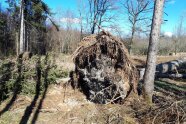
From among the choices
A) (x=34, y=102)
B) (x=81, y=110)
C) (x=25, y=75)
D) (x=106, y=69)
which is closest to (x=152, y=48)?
(x=106, y=69)

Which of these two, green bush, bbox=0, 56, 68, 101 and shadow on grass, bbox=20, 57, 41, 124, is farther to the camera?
green bush, bbox=0, 56, 68, 101

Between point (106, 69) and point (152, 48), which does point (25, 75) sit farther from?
point (152, 48)

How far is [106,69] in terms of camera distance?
286 inches

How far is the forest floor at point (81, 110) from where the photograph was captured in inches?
216

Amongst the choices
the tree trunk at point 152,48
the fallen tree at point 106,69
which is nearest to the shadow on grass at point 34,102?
the fallen tree at point 106,69

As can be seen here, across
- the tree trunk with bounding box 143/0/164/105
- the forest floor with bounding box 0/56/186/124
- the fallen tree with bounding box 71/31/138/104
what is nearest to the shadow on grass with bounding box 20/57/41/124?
the forest floor with bounding box 0/56/186/124

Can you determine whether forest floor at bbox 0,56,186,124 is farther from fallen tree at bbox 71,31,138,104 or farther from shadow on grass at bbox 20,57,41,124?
fallen tree at bbox 71,31,138,104

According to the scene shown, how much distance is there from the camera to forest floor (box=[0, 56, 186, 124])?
548 centimetres

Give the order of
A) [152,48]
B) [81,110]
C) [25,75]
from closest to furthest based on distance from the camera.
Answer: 1. [81,110]
2. [152,48]
3. [25,75]

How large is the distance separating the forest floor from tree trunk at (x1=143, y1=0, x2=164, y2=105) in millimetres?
349

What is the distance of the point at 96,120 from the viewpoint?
5801mm

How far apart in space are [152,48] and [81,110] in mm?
2696

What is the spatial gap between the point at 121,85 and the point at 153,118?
1.76 meters

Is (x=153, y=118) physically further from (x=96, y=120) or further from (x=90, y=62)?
(x=90, y=62)
